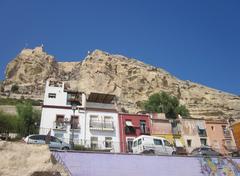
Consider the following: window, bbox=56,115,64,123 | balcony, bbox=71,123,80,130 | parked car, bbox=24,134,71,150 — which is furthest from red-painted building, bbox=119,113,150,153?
parked car, bbox=24,134,71,150

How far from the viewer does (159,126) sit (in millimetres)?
43000

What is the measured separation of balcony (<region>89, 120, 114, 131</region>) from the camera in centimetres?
3904

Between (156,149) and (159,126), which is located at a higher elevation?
(159,126)

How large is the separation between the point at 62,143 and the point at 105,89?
8111 centimetres

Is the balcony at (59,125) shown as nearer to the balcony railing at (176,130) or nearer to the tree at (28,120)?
the tree at (28,120)

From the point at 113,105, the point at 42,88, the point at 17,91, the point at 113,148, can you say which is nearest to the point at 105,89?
the point at 42,88

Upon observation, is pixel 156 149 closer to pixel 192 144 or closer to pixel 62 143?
pixel 62 143

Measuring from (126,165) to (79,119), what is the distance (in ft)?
53.6

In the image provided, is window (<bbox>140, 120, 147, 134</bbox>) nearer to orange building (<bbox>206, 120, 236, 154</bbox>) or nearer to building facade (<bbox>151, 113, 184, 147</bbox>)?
building facade (<bbox>151, 113, 184, 147</bbox>)

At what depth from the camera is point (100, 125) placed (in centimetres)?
3950

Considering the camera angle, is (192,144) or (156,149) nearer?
(156,149)

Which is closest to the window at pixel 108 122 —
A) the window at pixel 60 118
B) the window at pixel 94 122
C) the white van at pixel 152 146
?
the window at pixel 94 122

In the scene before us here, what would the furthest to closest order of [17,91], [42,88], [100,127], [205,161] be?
1. [42,88]
2. [17,91]
3. [100,127]
4. [205,161]

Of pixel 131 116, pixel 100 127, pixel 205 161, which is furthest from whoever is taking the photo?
pixel 131 116
